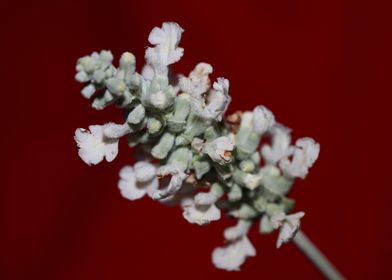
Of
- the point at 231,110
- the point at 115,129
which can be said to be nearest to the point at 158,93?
the point at 115,129

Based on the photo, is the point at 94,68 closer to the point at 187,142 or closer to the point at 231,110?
the point at 187,142

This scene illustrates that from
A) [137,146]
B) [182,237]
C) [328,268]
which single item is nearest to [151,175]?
[137,146]

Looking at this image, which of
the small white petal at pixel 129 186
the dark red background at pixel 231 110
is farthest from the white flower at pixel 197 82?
the dark red background at pixel 231 110

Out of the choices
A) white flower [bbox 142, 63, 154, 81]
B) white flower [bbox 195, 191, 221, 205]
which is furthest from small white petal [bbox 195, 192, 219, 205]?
white flower [bbox 142, 63, 154, 81]

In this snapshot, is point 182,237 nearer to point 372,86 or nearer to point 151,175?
point 372,86

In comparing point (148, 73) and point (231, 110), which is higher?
point (231, 110)

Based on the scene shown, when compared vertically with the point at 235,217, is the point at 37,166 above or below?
above
